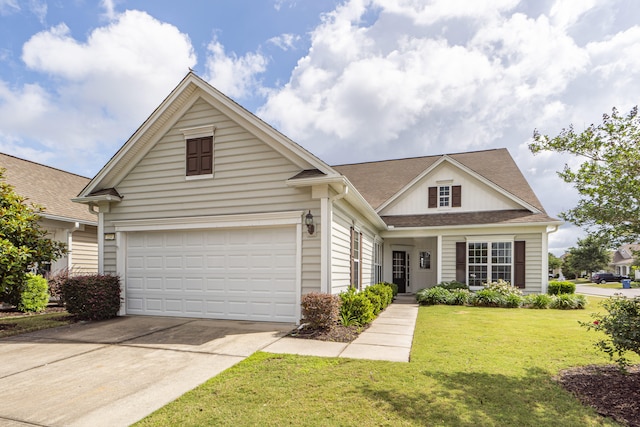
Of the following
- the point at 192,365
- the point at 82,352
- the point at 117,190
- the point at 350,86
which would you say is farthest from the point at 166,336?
the point at 350,86

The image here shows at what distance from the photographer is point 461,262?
1538 centimetres

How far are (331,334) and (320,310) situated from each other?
20.4 inches

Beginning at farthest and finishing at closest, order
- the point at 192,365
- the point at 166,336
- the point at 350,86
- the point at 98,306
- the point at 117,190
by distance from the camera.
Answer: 1. the point at 350,86
2. the point at 117,190
3. the point at 98,306
4. the point at 166,336
5. the point at 192,365

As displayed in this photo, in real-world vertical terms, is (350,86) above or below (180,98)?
above

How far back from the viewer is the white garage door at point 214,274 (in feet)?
27.8

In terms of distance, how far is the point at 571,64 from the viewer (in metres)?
7.46

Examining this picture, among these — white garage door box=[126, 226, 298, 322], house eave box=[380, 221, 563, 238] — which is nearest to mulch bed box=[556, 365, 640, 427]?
white garage door box=[126, 226, 298, 322]

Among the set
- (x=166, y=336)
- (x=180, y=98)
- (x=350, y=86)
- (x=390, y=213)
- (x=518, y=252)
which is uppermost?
(x=350, y=86)

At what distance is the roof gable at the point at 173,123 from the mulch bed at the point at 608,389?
216 inches

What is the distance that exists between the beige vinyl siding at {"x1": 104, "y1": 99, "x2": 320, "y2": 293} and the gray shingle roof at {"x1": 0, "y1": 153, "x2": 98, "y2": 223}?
5.26 meters

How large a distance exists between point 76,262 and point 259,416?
14118mm

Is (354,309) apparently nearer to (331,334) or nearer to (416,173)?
(331,334)

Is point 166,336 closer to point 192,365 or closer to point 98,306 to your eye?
point 192,365

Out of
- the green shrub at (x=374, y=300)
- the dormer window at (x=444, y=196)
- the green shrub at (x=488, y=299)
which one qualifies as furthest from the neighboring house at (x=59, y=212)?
the dormer window at (x=444, y=196)
